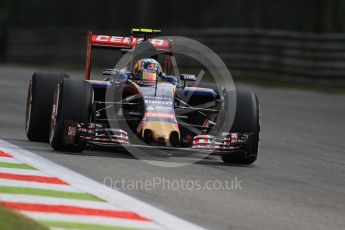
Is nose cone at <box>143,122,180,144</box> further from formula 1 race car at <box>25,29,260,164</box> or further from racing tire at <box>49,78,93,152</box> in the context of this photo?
racing tire at <box>49,78,93,152</box>

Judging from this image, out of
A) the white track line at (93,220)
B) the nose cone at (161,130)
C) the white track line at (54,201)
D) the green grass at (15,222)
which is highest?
the nose cone at (161,130)

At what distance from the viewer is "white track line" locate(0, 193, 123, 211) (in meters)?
7.53

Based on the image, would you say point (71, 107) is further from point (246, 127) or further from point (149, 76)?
point (246, 127)

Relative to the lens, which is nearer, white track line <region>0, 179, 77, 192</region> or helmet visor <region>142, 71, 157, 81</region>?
white track line <region>0, 179, 77, 192</region>

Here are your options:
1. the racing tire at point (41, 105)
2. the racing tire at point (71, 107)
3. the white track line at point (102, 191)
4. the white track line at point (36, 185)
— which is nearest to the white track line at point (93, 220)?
the white track line at point (102, 191)

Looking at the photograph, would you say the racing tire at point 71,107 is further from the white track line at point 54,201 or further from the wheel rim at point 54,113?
the white track line at point 54,201

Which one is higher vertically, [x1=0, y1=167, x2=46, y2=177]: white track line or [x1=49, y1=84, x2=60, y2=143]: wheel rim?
[x1=49, y1=84, x2=60, y2=143]: wheel rim

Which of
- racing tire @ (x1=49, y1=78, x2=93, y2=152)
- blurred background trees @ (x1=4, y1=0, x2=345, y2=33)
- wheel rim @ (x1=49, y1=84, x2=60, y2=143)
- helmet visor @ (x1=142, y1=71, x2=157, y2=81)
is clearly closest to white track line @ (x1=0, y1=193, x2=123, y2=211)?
racing tire @ (x1=49, y1=78, x2=93, y2=152)

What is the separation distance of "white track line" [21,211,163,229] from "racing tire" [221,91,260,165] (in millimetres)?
4055

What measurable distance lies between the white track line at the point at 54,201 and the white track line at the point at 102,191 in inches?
4.6

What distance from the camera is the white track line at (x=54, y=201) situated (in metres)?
7.53

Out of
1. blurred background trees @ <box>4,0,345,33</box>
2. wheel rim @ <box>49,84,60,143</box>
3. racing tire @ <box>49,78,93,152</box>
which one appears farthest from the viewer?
blurred background trees @ <box>4,0,345,33</box>

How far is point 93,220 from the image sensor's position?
23.1 feet

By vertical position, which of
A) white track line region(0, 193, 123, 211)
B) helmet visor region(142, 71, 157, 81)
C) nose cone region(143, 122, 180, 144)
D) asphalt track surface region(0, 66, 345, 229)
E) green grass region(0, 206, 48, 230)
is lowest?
asphalt track surface region(0, 66, 345, 229)
